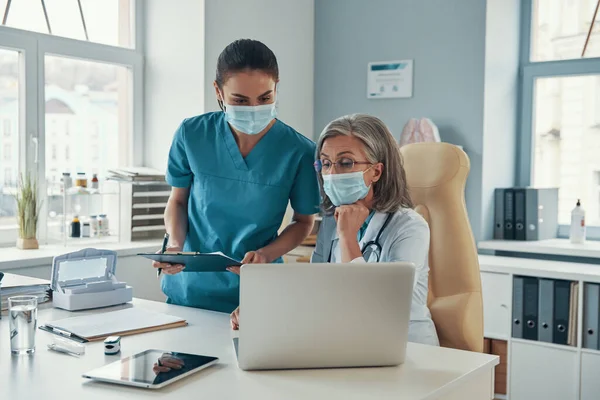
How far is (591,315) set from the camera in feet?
9.71

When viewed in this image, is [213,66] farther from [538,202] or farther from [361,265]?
[361,265]

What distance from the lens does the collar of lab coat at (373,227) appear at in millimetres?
1905

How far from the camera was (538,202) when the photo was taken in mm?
3527

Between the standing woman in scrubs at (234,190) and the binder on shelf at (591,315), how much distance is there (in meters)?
1.53

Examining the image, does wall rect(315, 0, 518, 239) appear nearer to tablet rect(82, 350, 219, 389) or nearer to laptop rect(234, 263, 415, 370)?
laptop rect(234, 263, 415, 370)

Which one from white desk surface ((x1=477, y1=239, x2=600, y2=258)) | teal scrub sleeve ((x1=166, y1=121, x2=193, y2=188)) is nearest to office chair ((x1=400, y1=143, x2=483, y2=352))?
teal scrub sleeve ((x1=166, y1=121, x2=193, y2=188))

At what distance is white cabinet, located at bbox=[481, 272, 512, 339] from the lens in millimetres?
3160

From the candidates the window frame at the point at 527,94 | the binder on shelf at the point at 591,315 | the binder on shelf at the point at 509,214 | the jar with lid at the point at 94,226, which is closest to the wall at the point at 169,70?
the jar with lid at the point at 94,226

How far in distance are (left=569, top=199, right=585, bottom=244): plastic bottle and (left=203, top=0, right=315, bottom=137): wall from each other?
1.50 metres

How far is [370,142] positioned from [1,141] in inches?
76.6

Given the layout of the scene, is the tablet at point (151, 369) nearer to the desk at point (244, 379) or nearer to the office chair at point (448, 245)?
the desk at point (244, 379)

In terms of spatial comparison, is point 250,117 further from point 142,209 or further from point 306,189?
point 142,209

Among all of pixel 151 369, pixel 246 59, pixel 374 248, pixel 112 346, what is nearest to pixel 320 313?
pixel 151 369

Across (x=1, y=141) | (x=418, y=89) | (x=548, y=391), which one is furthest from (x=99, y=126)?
(x=548, y=391)
